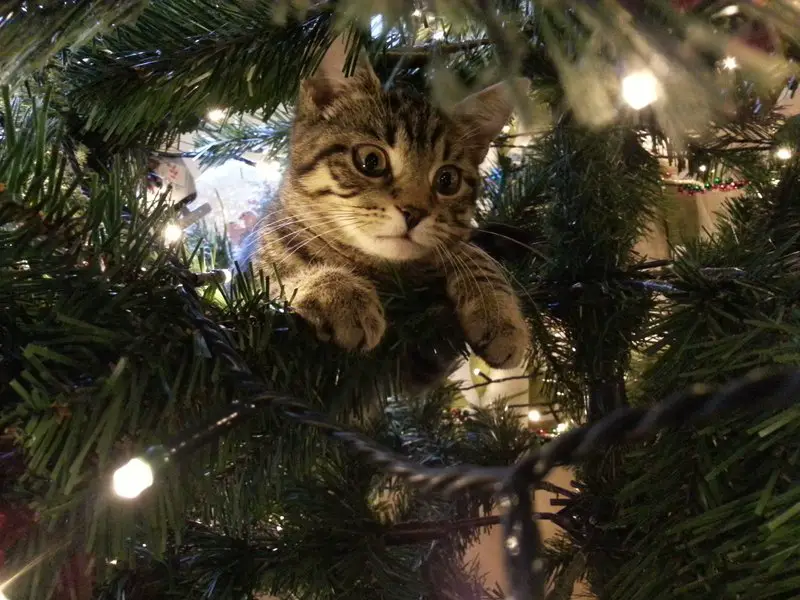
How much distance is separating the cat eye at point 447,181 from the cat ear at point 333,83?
143 millimetres

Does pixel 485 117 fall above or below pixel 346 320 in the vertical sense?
above

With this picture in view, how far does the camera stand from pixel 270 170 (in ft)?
4.62

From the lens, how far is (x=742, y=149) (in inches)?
35.5

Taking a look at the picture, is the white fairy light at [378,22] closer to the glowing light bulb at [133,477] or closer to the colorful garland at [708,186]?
the glowing light bulb at [133,477]

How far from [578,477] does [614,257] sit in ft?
0.88

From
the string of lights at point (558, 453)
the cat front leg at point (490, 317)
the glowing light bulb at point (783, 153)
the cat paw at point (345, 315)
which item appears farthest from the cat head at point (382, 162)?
the string of lights at point (558, 453)

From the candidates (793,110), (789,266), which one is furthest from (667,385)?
(793,110)

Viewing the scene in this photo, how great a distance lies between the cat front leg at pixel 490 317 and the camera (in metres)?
0.59

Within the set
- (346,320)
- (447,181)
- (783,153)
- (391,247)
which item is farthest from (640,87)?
(783,153)

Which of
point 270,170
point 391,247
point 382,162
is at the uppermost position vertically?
point 270,170

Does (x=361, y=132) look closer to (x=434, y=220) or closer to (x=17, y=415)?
(x=434, y=220)

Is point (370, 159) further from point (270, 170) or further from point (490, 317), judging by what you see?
point (270, 170)

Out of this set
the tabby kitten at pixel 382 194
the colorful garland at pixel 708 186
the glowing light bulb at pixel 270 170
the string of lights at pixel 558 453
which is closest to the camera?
the string of lights at pixel 558 453

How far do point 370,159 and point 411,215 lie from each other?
0.11 meters
